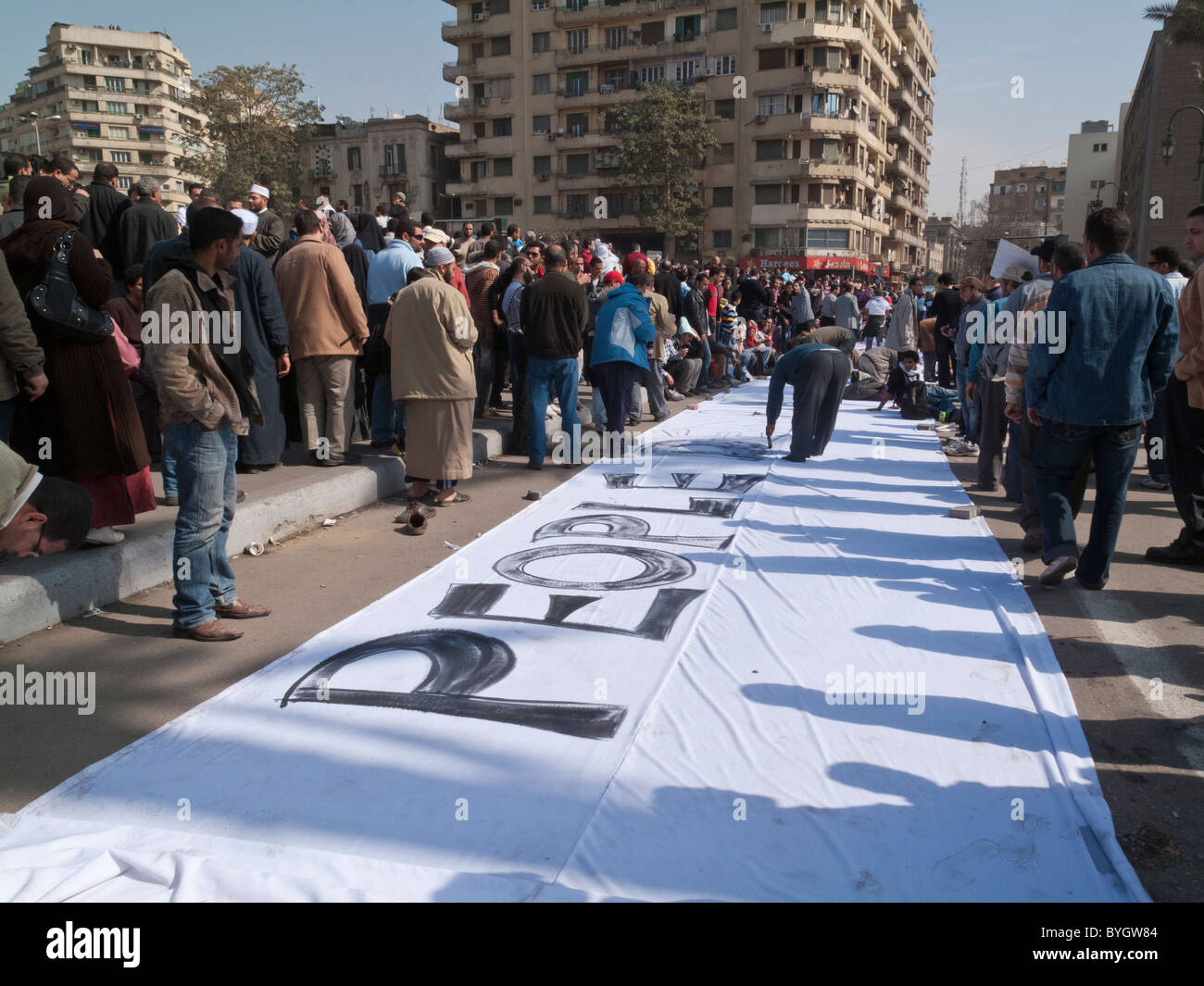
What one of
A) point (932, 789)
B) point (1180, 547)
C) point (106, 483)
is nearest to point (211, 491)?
point (106, 483)

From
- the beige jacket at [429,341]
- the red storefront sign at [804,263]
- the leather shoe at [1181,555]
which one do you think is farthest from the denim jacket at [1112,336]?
the red storefront sign at [804,263]

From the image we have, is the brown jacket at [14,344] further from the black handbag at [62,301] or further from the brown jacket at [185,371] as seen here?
the brown jacket at [185,371]

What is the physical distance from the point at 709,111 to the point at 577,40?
10.3m

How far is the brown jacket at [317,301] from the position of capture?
724 cm

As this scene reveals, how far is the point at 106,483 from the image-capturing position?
16.3 feet

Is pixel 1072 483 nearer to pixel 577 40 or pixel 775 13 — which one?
pixel 775 13

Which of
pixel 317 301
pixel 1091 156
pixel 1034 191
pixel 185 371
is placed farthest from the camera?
pixel 1034 191

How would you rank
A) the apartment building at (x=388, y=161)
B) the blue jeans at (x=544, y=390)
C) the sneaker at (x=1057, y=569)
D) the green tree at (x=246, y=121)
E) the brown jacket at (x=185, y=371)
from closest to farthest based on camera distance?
1. the brown jacket at (x=185, y=371)
2. the sneaker at (x=1057, y=569)
3. the blue jeans at (x=544, y=390)
4. the green tree at (x=246, y=121)
5. the apartment building at (x=388, y=161)

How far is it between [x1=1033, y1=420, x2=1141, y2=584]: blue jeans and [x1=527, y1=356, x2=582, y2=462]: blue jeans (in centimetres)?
448

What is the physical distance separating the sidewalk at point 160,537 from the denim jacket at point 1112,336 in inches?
198

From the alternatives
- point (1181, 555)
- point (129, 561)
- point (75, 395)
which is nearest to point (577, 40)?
point (1181, 555)

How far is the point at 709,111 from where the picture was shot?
176 ft

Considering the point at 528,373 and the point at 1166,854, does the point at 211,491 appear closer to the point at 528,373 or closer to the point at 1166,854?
the point at 1166,854

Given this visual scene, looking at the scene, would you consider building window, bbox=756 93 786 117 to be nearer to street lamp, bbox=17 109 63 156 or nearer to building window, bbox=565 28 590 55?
building window, bbox=565 28 590 55
